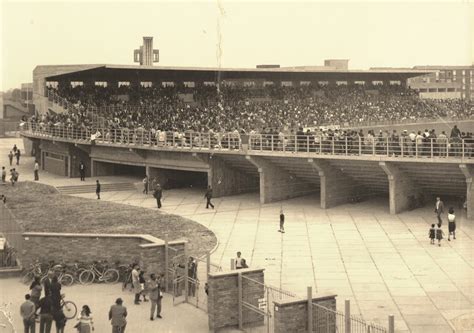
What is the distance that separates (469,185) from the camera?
29.0 meters

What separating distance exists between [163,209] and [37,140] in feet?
83.2

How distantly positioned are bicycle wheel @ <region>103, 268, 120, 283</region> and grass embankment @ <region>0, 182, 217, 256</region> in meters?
3.77

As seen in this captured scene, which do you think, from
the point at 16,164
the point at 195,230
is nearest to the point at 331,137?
the point at 195,230

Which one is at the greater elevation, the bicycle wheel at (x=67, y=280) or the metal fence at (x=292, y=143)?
A: the metal fence at (x=292, y=143)

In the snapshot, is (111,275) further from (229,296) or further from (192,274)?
(229,296)

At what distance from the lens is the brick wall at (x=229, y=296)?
16.8 m

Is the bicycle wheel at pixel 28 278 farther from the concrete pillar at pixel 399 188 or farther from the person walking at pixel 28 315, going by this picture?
the concrete pillar at pixel 399 188

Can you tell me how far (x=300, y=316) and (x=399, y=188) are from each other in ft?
57.1

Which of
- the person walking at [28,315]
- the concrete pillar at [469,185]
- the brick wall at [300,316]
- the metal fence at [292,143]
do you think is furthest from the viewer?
the metal fence at [292,143]

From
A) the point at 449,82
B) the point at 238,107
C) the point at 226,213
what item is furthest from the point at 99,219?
the point at 449,82

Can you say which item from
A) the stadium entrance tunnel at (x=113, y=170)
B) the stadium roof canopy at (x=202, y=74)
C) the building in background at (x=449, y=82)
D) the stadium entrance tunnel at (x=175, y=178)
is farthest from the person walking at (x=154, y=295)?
the building in background at (x=449, y=82)

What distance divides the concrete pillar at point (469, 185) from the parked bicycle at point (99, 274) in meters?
14.7

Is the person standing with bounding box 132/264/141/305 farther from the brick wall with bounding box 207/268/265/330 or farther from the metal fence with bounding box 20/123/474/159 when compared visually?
the metal fence with bounding box 20/123/474/159

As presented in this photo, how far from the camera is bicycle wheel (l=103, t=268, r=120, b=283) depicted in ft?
70.3
